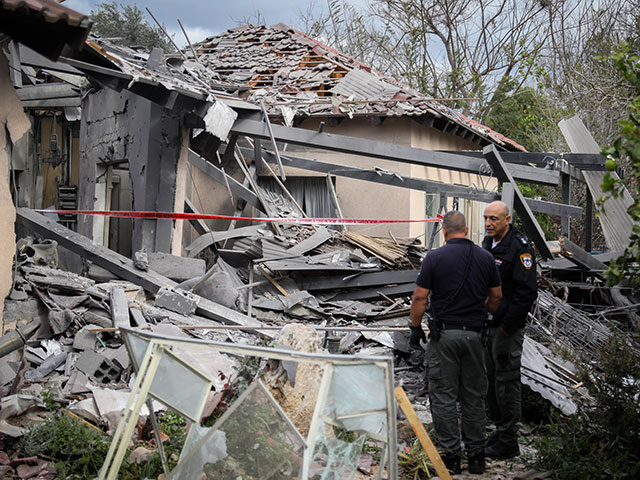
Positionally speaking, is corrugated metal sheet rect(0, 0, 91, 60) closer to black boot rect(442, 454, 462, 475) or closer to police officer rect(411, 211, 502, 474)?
police officer rect(411, 211, 502, 474)

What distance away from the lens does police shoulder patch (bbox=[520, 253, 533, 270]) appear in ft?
16.8

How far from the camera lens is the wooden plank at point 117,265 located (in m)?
8.62

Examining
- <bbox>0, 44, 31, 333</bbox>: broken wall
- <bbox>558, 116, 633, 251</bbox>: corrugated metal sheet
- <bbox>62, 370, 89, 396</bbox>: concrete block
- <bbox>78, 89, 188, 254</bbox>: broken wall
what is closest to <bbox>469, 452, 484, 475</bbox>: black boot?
<bbox>62, 370, 89, 396</bbox>: concrete block

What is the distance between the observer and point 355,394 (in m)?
3.03

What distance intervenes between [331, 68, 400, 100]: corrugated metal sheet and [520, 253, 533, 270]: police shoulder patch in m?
8.83

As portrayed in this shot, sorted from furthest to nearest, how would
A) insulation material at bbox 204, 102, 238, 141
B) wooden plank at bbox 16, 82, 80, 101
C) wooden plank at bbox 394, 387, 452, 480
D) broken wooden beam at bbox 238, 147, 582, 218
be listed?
wooden plank at bbox 16, 82, 80, 101 < broken wooden beam at bbox 238, 147, 582, 218 < insulation material at bbox 204, 102, 238, 141 < wooden plank at bbox 394, 387, 452, 480

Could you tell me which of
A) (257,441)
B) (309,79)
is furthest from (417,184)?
(257,441)

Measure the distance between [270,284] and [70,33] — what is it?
633 centimetres

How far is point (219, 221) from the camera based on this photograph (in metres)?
13.6

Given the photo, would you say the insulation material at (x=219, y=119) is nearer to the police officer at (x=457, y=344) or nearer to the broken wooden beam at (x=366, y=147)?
the broken wooden beam at (x=366, y=147)

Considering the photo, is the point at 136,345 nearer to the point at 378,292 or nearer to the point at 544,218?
the point at 378,292

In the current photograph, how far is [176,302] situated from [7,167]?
9.88 ft

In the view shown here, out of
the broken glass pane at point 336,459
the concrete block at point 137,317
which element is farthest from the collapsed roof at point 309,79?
the broken glass pane at point 336,459

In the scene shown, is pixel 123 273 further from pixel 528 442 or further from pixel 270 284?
pixel 528 442
